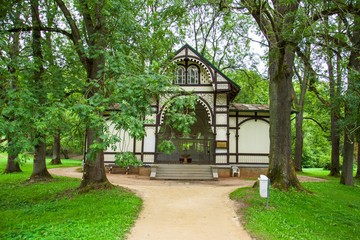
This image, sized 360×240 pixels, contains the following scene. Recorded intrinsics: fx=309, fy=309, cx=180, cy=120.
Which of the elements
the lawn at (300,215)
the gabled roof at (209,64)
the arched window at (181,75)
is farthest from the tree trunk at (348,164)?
the arched window at (181,75)

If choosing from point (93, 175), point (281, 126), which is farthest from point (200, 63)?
point (93, 175)

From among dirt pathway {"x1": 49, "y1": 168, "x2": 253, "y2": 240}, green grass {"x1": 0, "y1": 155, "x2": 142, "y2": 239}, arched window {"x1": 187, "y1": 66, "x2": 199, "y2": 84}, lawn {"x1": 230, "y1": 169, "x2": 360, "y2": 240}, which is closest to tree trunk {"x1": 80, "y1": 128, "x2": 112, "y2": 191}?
green grass {"x1": 0, "y1": 155, "x2": 142, "y2": 239}

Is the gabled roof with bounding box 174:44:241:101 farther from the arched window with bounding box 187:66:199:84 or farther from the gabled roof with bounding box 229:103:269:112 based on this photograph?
the gabled roof with bounding box 229:103:269:112

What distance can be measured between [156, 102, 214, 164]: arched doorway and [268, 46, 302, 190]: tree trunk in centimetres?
698

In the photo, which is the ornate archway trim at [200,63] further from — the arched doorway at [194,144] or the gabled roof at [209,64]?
the arched doorway at [194,144]

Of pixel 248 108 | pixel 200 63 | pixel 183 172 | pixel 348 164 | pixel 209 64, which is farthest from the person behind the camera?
pixel 248 108

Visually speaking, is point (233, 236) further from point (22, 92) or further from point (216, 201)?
point (22, 92)

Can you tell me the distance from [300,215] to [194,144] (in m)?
16.1

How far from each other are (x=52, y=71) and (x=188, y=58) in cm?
971

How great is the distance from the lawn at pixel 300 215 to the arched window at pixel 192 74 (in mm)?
9075

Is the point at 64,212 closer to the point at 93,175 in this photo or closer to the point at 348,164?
the point at 93,175

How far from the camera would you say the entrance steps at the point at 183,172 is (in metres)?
16.6

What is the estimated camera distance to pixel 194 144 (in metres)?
24.5

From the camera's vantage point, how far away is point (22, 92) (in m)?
7.24
